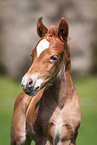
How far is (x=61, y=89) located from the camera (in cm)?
474

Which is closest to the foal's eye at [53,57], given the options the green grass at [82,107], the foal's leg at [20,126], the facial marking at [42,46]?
the facial marking at [42,46]

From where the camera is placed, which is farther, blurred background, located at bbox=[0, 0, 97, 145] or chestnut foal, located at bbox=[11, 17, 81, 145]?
blurred background, located at bbox=[0, 0, 97, 145]

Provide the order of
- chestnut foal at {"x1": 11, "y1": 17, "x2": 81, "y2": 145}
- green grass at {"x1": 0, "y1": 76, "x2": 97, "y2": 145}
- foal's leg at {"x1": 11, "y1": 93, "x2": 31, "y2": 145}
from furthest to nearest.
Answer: green grass at {"x1": 0, "y1": 76, "x2": 97, "y2": 145}
foal's leg at {"x1": 11, "y1": 93, "x2": 31, "y2": 145}
chestnut foal at {"x1": 11, "y1": 17, "x2": 81, "y2": 145}

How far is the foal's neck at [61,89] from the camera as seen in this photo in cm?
470

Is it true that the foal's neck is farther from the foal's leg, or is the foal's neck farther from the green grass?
the green grass

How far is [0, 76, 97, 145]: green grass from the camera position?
11275 mm

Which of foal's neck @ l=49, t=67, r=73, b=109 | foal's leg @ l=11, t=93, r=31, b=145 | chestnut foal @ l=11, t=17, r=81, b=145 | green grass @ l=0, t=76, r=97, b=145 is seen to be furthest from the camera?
green grass @ l=0, t=76, r=97, b=145

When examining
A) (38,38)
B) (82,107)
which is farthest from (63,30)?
(38,38)

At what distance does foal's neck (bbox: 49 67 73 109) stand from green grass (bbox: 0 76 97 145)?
18.2 feet

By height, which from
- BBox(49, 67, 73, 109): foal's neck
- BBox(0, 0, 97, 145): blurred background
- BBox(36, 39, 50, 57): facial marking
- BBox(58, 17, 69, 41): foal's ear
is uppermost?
BBox(0, 0, 97, 145): blurred background

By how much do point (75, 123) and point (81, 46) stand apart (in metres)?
22.6

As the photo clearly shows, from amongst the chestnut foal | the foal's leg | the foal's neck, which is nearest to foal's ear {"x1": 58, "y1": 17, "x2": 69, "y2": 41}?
the chestnut foal

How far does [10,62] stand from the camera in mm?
27891

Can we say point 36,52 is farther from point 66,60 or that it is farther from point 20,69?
point 20,69
